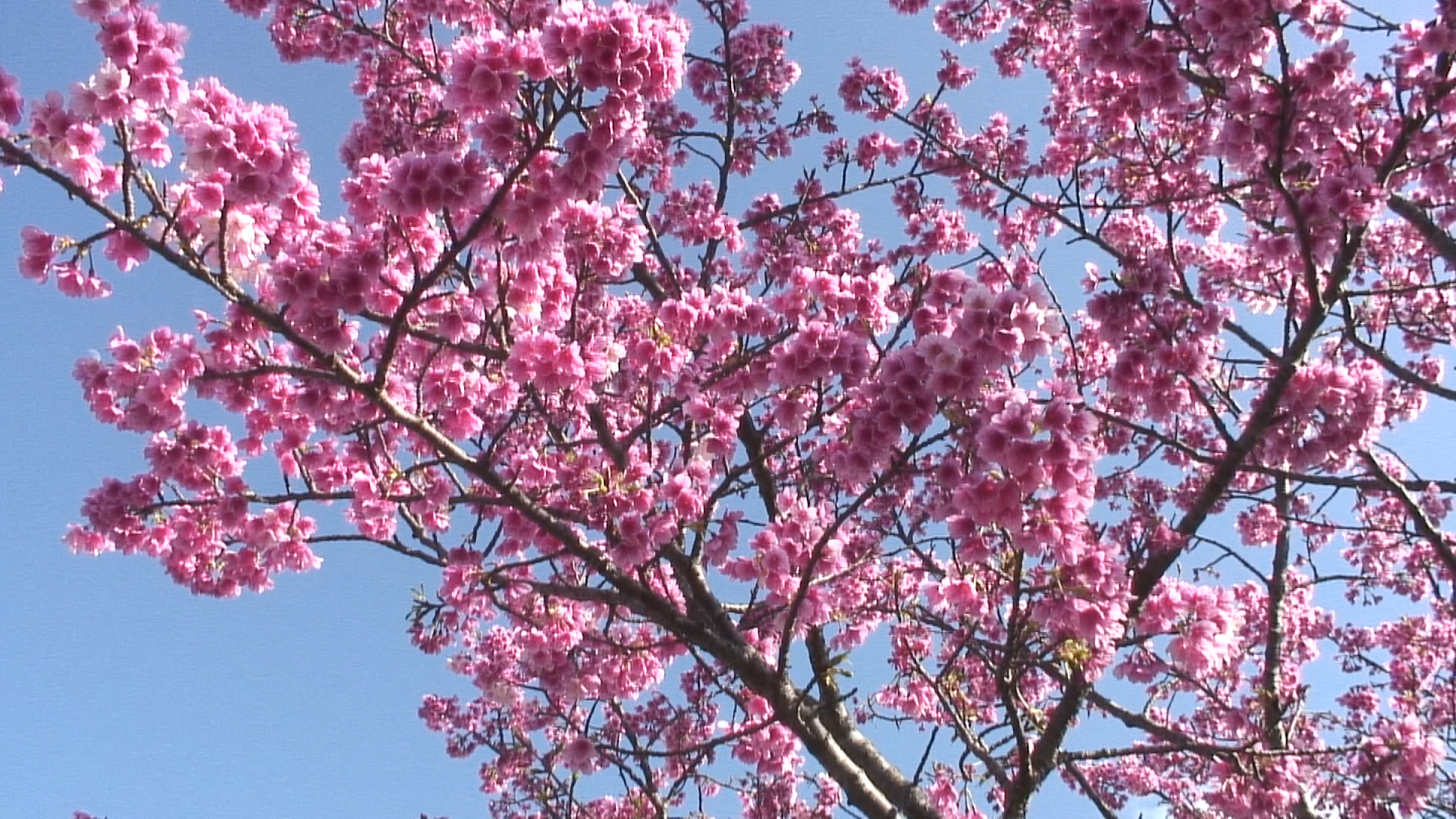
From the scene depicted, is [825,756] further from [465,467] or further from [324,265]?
[324,265]

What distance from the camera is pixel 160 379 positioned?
17.6 feet

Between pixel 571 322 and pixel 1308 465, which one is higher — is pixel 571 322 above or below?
above

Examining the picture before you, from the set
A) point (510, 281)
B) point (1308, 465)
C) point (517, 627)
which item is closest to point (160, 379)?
point (510, 281)

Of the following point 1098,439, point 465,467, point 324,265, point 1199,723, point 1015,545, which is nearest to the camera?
point 1015,545

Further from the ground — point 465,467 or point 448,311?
point 448,311

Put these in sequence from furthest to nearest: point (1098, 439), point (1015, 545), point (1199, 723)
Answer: point (1199, 723), point (1098, 439), point (1015, 545)

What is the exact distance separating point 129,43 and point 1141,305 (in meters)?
5.41

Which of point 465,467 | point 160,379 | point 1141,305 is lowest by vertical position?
point 465,467

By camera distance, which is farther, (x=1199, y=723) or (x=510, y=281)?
(x=1199, y=723)

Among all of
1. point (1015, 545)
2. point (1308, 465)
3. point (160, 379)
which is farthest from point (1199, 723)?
point (160, 379)

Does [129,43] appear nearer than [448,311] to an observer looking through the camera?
Yes

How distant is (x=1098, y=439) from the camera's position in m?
8.61

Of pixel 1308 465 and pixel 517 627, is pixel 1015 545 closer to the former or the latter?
pixel 1308 465

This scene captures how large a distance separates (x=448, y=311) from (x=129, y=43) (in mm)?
2005
